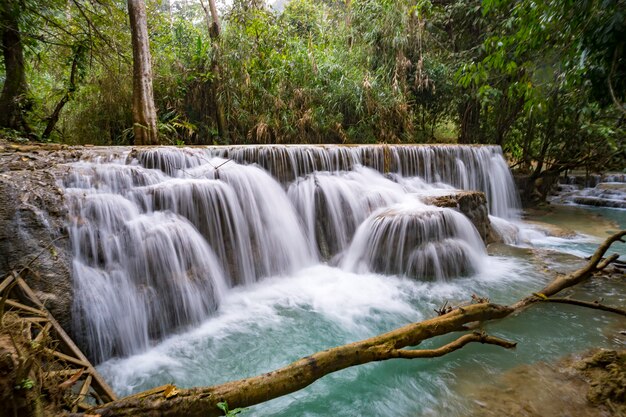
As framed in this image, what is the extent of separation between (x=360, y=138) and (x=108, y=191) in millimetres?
7532

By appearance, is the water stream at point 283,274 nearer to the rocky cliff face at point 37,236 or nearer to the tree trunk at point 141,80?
the rocky cliff face at point 37,236

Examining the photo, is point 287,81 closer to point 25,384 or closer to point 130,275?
point 130,275

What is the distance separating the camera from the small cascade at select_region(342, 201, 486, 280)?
4934 millimetres

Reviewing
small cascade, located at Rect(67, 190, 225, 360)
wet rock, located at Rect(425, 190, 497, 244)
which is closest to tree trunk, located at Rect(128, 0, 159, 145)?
small cascade, located at Rect(67, 190, 225, 360)

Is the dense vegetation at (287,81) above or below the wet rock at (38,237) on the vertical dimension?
above

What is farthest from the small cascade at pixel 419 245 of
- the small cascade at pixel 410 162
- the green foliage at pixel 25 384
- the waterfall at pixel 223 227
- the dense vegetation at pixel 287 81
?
the green foliage at pixel 25 384

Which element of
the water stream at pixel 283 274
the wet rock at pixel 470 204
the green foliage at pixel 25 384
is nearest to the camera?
the green foliage at pixel 25 384

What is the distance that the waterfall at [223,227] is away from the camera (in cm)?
346

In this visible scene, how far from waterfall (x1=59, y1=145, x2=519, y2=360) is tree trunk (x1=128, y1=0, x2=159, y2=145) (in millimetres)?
1879

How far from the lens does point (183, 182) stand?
15.4ft

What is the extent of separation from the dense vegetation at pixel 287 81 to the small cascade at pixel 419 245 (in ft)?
7.57

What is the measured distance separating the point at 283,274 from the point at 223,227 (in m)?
1.24

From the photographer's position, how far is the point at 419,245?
5027 millimetres

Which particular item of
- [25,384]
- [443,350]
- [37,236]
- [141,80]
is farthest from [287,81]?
[25,384]
